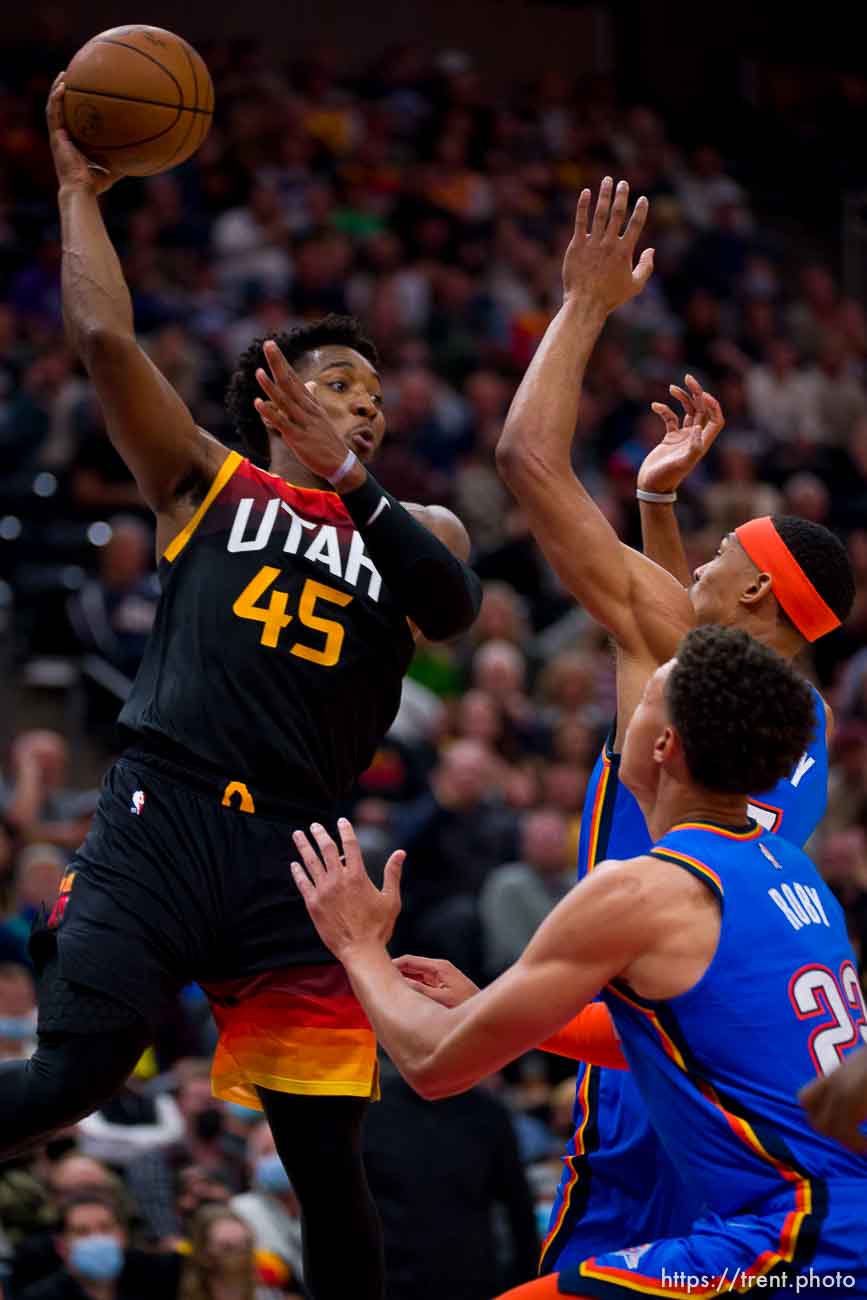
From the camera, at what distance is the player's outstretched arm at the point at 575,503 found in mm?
4582

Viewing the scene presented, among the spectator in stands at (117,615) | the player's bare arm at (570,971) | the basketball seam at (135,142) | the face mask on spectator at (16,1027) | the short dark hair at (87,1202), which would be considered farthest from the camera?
the spectator in stands at (117,615)

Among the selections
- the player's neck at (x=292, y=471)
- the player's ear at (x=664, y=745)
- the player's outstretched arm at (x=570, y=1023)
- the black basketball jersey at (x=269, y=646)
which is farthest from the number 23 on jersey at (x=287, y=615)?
the player's ear at (x=664, y=745)

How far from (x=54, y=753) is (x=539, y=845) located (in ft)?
7.90

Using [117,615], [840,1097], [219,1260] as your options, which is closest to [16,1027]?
[219,1260]

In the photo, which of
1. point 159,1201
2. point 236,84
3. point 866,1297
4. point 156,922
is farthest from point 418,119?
Answer: point 866,1297

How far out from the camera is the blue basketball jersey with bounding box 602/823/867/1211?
3.55 m

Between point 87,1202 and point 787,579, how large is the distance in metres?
3.29

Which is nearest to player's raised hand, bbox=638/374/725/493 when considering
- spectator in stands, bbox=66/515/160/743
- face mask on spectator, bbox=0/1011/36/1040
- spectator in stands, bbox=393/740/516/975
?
face mask on spectator, bbox=0/1011/36/1040

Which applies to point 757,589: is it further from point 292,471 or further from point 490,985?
point 490,985

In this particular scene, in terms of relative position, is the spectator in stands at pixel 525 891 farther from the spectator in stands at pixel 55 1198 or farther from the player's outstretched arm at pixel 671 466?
the player's outstretched arm at pixel 671 466

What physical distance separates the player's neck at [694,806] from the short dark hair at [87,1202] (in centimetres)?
341

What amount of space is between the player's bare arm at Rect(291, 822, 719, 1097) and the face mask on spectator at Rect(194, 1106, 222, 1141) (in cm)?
396

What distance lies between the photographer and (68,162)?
482cm

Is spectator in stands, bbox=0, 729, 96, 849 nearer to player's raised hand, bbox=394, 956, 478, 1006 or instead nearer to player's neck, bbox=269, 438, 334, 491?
player's neck, bbox=269, 438, 334, 491
